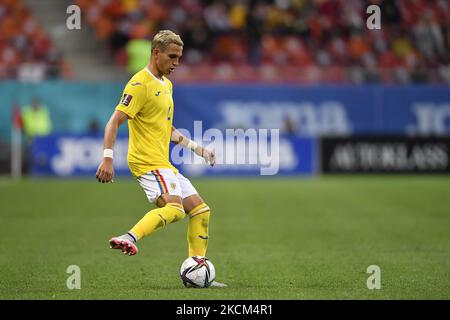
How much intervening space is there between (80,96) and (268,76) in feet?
17.2

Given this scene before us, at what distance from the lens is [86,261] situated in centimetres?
1056

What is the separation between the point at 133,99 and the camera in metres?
8.27

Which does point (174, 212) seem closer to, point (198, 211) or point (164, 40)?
point (198, 211)

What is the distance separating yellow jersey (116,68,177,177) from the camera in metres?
8.43

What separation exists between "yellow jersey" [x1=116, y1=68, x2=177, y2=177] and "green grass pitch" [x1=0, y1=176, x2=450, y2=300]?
1.11 meters

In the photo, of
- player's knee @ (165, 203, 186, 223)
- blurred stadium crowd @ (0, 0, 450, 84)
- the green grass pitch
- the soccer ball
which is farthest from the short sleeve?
blurred stadium crowd @ (0, 0, 450, 84)

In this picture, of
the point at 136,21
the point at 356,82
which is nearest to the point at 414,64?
the point at 356,82

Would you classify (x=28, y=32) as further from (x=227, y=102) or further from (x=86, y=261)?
(x=86, y=261)

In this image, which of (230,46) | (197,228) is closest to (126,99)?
(197,228)

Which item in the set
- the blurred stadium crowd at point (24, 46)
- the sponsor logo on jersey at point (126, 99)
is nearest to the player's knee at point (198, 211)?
the sponsor logo on jersey at point (126, 99)

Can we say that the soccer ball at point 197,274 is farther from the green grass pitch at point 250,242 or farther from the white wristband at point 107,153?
the white wristband at point 107,153

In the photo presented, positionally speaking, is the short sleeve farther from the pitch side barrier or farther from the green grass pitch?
the pitch side barrier

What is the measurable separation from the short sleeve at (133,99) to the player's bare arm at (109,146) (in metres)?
0.06
